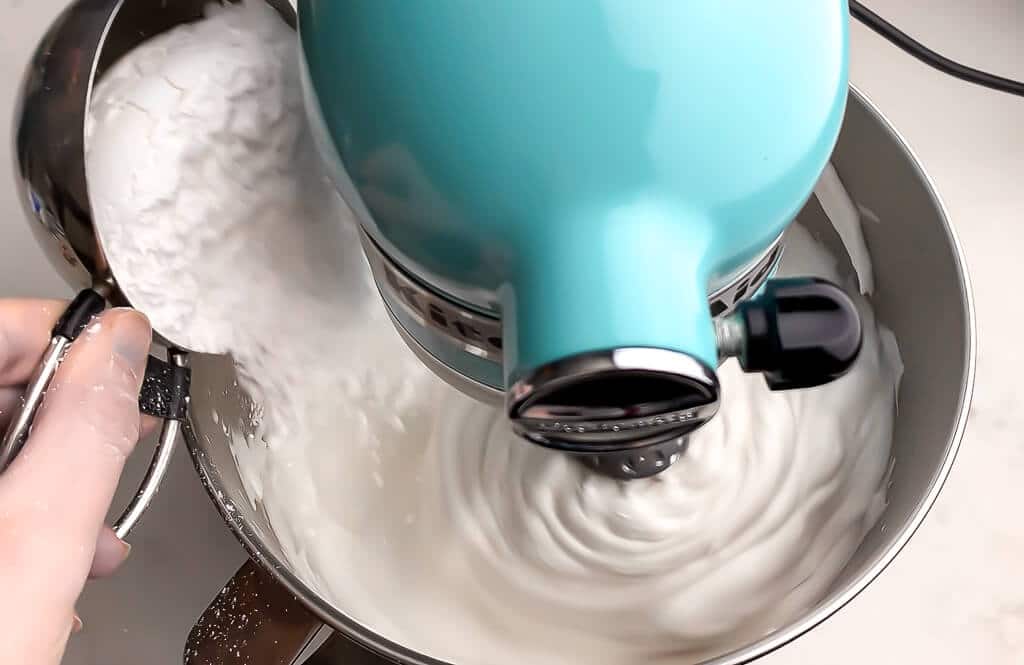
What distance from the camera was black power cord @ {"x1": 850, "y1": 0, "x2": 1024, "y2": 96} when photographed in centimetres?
70

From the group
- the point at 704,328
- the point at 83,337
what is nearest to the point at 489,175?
the point at 704,328

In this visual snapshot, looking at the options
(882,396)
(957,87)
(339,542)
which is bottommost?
(339,542)

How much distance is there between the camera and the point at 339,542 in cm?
60

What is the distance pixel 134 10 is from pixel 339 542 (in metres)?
0.33

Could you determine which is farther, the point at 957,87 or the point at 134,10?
the point at 957,87

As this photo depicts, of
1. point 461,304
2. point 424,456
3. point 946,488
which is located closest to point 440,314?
point 461,304

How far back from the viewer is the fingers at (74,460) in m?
0.39

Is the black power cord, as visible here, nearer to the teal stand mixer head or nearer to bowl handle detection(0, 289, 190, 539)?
the teal stand mixer head

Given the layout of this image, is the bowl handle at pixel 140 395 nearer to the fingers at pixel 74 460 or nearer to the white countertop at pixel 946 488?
the fingers at pixel 74 460

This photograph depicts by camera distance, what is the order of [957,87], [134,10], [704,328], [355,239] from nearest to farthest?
[704,328] → [134,10] → [355,239] → [957,87]

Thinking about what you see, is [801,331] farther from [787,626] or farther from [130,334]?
[130,334]

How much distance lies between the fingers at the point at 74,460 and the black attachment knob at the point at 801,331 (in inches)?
11.0

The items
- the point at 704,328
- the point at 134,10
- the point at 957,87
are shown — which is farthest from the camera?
the point at 957,87

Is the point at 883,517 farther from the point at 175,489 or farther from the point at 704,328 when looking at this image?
the point at 175,489
